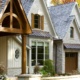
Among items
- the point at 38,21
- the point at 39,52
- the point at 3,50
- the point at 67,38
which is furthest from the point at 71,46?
the point at 3,50

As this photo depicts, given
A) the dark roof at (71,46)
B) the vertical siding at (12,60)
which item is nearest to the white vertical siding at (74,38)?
the dark roof at (71,46)

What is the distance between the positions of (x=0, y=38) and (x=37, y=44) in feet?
16.6

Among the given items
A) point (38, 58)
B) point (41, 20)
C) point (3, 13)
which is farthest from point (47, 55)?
point (3, 13)

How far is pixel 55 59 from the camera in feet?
108

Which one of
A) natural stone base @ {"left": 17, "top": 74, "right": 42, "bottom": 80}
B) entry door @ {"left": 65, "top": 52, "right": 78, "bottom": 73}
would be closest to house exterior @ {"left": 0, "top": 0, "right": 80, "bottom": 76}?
entry door @ {"left": 65, "top": 52, "right": 78, "bottom": 73}

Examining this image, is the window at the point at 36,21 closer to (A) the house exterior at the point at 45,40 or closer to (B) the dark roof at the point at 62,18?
(A) the house exterior at the point at 45,40

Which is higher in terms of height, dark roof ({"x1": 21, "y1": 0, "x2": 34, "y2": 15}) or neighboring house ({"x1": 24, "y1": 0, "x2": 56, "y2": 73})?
dark roof ({"x1": 21, "y1": 0, "x2": 34, "y2": 15})

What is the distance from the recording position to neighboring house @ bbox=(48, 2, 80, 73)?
32500mm

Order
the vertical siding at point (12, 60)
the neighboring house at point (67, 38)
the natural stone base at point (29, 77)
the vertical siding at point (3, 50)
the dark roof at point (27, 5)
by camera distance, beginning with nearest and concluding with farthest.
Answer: the natural stone base at point (29, 77) → the vertical siding at point (3, 50) → the vertical siding at point (12, 60) → the dark roof at point (27, 5) → the neighboring house at point (67, 38)

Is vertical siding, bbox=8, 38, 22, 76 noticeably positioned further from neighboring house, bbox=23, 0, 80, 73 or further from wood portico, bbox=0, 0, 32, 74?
wood portico, bbox=0, 0, 32, 74

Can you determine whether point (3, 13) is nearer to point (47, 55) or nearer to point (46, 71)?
point (46, 71)

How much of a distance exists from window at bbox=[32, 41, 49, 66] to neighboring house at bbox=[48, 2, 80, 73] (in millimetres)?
2940

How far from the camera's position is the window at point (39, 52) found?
28.4 m

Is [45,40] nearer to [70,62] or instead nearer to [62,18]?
[62,18]
